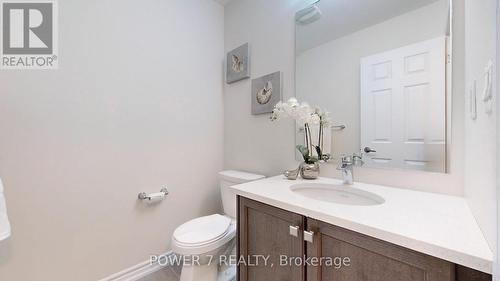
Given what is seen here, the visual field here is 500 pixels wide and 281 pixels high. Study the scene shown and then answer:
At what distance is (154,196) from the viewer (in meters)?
1.56

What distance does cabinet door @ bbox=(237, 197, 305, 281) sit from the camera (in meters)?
0.87

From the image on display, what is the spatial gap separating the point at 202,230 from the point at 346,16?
1654 mm

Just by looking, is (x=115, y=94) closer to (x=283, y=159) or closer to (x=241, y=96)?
(x=241, y=96)

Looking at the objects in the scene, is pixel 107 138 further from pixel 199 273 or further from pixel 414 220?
pixel 414 220

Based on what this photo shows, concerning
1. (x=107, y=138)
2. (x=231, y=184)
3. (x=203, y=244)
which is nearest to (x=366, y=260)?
(x=203, y=244)

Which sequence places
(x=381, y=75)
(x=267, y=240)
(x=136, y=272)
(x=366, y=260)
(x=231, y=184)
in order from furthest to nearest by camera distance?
(x=231, y=184) → (x=136, y=272) → (x=381, y=75) → (x=267, y=240) → (x=366, y=260)

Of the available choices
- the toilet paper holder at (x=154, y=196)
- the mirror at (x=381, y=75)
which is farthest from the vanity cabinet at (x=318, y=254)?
the toilet paper holder at (x=154, y=196)

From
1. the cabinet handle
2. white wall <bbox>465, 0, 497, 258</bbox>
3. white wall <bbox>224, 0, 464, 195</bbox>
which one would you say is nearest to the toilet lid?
white wall <bbox>224, 0, 464, 195</bbox>

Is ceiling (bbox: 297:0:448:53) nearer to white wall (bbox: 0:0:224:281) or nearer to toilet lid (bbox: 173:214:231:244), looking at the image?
white wall (bbox: 0:0:224:281)

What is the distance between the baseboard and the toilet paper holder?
19.7 inches

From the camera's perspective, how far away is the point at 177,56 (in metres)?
1.73

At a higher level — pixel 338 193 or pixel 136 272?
pixel 338 193

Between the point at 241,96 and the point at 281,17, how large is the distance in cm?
71

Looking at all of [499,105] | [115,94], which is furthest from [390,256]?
[115,94]
